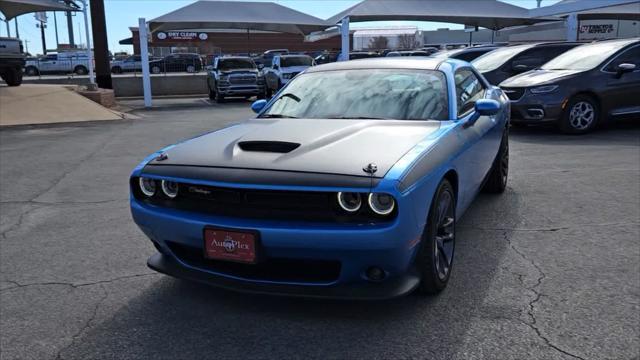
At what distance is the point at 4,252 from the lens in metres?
4.50

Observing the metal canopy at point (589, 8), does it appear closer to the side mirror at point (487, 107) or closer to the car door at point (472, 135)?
the car door at point (472, 135)

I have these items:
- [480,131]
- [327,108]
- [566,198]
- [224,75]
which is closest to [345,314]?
[327,108]

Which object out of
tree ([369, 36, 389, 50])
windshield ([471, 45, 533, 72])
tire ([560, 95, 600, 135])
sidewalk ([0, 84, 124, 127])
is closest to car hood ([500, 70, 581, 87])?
tire ([560, 95, 600, 135])

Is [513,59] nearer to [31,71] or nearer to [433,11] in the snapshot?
[433,11]

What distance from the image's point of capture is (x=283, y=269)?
303 centimetres

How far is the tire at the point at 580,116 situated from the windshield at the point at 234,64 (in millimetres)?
14132

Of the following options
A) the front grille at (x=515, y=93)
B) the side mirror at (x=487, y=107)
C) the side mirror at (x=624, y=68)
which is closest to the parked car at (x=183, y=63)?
the front grille at (x=515, y=93)

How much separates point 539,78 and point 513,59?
2.88 m

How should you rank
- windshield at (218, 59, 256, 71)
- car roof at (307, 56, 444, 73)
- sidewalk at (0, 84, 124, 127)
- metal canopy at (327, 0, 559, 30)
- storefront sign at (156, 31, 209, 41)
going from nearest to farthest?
1. car roof at (307, 56, 444, 73)
2. sidewalk at (0, 84, 124, 127)
3. windshield at (218, 59, 256, 71)
4. metal canopy at (327, 0, 559, 30)
5. storefront sign at (156, 31, 209, 41)

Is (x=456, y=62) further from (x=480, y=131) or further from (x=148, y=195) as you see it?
(x=148, y=195)

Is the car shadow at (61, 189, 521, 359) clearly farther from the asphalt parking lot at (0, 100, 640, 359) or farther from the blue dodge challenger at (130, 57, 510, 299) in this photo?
the blue dodge challenger at (130, 57, 510, 299)

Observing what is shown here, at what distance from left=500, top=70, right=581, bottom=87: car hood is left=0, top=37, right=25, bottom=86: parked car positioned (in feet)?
48.4

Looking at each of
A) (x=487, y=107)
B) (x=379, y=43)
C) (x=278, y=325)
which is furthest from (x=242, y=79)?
(x=379, y=43)

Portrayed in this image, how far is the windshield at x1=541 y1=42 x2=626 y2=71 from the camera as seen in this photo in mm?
10109
